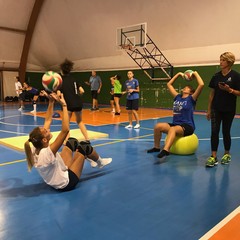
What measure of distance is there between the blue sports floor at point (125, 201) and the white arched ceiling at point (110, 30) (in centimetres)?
876

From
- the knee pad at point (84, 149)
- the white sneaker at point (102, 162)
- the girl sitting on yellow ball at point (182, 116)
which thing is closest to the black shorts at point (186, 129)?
the girl sitting on yellow ball at point (182, 116)

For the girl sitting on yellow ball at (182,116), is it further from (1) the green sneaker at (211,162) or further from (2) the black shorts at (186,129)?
(1) the green sneaker at (211,162)

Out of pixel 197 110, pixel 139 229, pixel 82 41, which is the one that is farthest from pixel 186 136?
pixel 82 41

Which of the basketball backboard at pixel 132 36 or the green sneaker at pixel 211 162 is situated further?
the basketball backboard at pixel 132 36

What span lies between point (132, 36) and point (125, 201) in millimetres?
12622

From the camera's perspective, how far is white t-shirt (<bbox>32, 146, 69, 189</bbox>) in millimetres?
3227

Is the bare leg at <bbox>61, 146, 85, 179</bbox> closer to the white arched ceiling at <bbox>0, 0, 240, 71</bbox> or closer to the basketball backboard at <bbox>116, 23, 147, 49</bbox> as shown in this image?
the white arched ceiling at <bbox>0, 0, 240, 71</bbox>

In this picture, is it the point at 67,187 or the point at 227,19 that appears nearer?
the point at 67,187

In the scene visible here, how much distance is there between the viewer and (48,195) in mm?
3527

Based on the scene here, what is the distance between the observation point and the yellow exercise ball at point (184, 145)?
17.4 ft

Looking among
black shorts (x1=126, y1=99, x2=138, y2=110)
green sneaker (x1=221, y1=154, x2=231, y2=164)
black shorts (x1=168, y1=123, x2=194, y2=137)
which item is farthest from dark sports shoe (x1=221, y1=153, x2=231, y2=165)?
black shorts (x1=126, y1=99, x2=138, y2=110)

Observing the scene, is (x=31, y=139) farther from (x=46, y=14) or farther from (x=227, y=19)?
(x=46, y=14)

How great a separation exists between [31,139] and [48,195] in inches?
29.7

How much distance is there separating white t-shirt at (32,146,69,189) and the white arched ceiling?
1068cm
